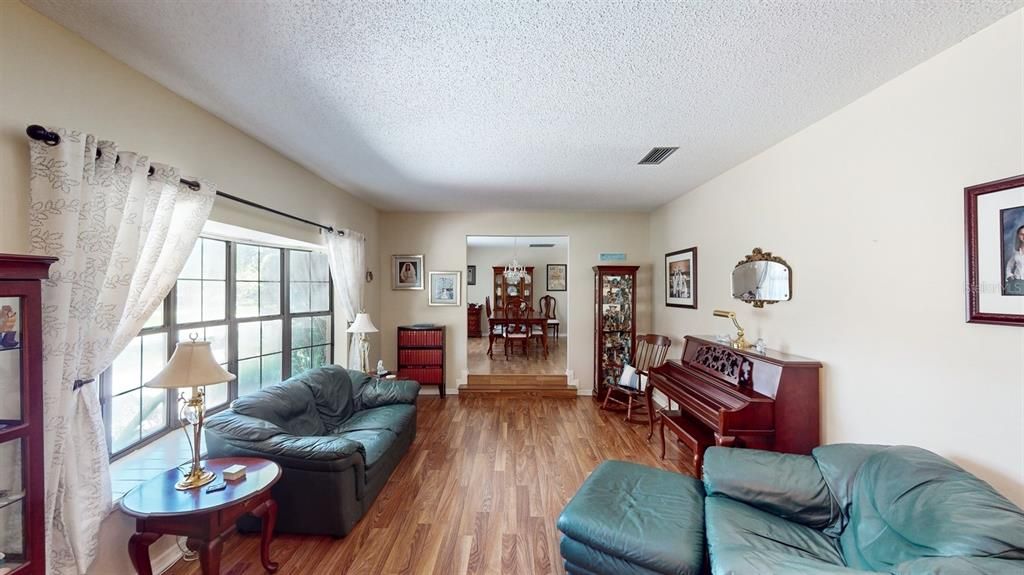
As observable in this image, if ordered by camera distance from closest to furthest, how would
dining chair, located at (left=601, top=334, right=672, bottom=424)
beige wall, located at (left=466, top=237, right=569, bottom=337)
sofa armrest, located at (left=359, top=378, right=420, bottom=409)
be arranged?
sofa armrest, located at (left=359, top=378, right=420, bottom=409) < dining chair, located at (left=601, top=334, right=672, bottom=424) < beige wall, located at (left=466, top=237, right=569, bottom=337)

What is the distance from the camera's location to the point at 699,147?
2855mm

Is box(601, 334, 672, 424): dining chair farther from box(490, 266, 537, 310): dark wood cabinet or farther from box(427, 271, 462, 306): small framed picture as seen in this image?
box(490, 266, 537, 310): dark wood cabinet

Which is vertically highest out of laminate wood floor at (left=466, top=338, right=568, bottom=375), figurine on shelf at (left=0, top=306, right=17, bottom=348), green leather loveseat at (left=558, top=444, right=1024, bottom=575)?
figurine on shelf at (left=0, top=306, right=17, bottom=348)

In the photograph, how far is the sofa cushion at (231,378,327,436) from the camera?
96.5 inches

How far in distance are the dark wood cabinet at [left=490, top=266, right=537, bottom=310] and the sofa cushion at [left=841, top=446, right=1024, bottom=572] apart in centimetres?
758

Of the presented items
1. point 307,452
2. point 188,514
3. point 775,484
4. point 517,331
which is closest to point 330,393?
point 307,452

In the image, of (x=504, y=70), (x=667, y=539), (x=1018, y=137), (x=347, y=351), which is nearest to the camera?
(x=1018, y=137)

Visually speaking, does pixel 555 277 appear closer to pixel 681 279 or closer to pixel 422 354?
pixel 422 354

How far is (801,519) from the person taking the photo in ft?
5.97

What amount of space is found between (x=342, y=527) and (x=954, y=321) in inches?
130

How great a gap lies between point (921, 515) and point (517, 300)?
783cm

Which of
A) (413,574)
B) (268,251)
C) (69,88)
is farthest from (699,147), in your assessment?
(268,251)

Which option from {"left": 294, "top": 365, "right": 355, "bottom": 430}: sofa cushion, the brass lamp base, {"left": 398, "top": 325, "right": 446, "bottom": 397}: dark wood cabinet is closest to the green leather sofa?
the brass lamp base

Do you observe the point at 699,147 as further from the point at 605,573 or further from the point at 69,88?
the point at 69,88
